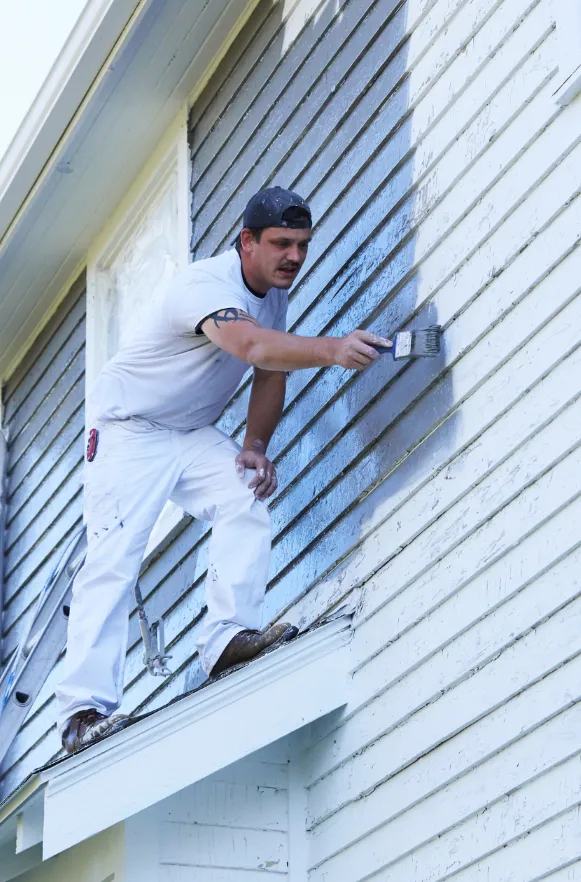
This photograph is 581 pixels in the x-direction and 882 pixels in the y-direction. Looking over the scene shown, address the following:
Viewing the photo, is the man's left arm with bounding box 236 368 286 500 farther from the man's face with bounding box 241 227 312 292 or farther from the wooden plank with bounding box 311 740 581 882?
the wooden plank with bounding box 311 740 581 882

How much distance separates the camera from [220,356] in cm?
572

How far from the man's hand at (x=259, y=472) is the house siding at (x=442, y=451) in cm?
27

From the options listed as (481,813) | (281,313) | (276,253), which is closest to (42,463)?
(281,313)

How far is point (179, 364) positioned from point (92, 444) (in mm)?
457

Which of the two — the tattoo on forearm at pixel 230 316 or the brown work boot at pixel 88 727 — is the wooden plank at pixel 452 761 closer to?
the brown work boot at pixel 88 727

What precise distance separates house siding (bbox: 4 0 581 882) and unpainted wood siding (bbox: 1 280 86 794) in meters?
2.53

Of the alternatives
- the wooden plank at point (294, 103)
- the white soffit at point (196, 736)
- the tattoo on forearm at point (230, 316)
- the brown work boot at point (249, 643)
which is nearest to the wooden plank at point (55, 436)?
the wooden plank at point (294, 103)

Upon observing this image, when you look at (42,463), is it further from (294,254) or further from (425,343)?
(425,343)

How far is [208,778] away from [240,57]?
13.3ft

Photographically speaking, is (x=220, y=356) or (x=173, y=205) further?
(x=173, y=205)

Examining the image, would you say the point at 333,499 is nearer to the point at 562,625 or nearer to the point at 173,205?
the point at 562,625

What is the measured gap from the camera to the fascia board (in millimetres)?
7598

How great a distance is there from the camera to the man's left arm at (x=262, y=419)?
5672 mm

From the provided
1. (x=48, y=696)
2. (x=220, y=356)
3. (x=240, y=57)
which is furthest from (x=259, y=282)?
(x=48, y=696)
